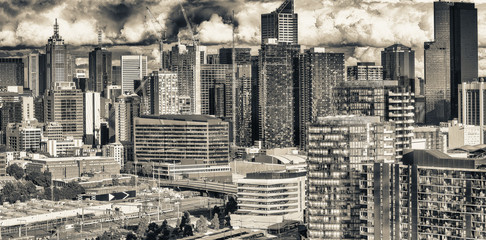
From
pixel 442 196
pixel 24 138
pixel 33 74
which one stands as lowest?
A: pixel 442 196

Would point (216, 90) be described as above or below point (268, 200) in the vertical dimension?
above

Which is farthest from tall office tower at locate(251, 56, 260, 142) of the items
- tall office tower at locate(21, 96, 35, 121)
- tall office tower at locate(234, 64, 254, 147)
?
tall office tower at locate(21, 96, 35, 121)

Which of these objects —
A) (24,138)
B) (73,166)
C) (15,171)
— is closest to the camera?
(15,171)

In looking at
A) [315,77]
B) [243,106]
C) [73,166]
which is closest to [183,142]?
[73,166]

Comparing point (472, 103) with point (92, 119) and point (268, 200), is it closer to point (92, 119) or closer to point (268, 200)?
point (92, 119)

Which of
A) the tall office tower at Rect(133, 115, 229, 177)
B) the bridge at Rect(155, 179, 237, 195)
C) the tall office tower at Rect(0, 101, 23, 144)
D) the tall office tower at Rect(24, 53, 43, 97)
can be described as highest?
the tall office tower at Rect(24, 53, 43, 97)

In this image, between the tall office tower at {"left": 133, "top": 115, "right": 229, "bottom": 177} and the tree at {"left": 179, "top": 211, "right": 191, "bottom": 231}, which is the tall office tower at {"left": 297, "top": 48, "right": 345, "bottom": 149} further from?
the tree at {"left": 179, "top": 211, "right": 191, "bottom": 231}

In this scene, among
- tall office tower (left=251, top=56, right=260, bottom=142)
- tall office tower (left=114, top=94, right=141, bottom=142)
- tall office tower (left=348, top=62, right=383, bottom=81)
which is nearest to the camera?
tall office tower (left=348, top=62, right=383, bottom=81)
